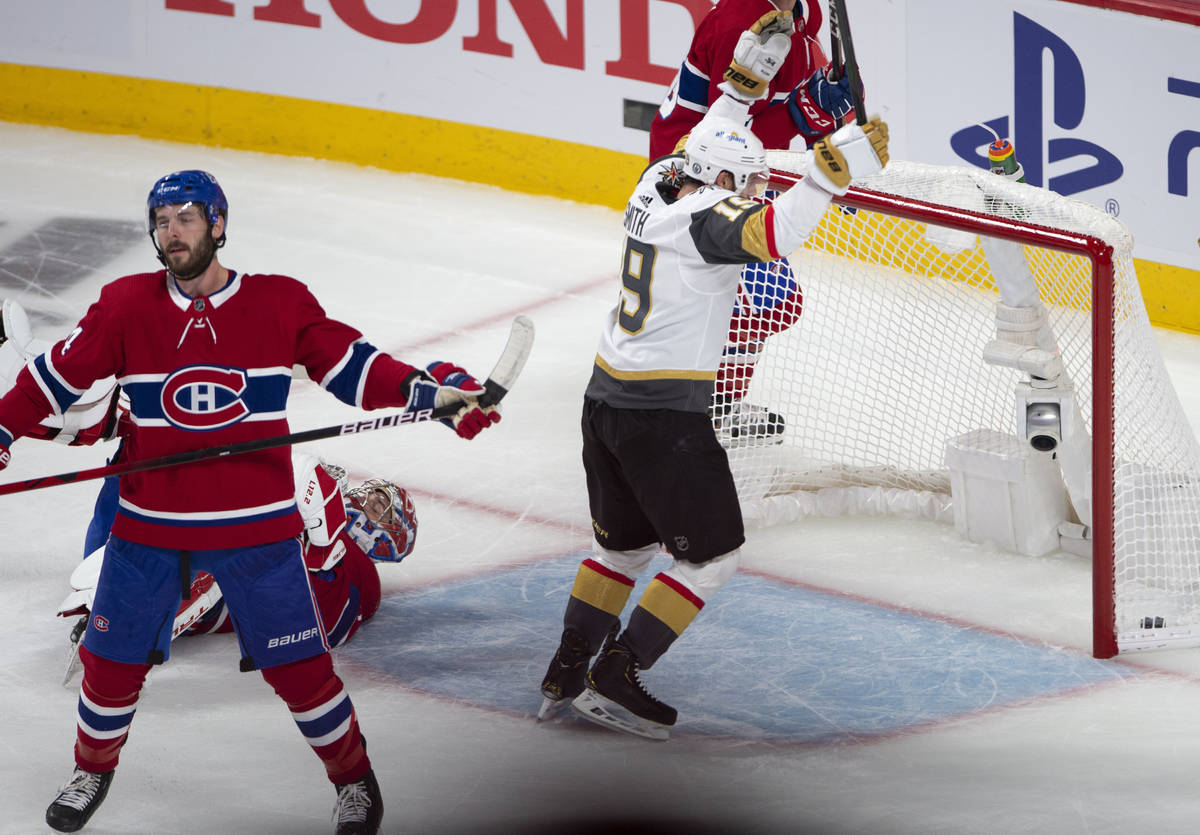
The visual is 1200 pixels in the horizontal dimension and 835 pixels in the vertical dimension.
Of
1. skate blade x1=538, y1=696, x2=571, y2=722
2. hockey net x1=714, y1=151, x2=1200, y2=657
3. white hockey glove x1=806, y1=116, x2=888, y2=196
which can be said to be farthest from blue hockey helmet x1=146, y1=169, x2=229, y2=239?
hockey net x1=714, y1=151, x2=1200, y2=657

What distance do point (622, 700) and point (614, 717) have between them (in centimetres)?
6

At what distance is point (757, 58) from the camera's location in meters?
4.34

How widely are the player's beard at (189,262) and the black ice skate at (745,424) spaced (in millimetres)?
1964

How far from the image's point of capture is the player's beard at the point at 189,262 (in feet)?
9.96

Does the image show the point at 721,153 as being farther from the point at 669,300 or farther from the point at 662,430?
the point at 662,430

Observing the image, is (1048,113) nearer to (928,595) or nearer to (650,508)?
(928,595)

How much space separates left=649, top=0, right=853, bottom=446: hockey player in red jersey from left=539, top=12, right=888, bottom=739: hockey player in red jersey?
41.5 inches

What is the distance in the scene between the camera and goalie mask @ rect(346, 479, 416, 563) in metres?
4.08

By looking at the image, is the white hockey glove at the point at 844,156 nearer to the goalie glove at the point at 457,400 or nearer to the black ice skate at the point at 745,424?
the goalie glove at the point at 457,400

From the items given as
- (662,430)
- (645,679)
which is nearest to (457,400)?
(662,430)

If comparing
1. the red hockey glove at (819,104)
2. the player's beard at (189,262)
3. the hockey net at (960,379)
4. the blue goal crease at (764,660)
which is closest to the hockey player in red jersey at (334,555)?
the blue goal crease at (764,660)

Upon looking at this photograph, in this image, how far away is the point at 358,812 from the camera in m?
3.22

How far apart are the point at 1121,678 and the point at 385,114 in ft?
15.0

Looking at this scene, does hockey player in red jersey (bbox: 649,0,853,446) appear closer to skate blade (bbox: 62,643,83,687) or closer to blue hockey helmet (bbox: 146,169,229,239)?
skate blade (bbox: 62,643,83,687)
